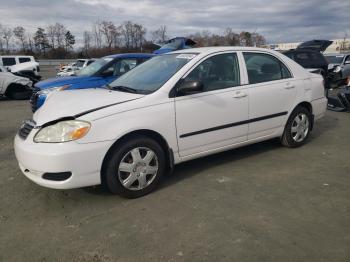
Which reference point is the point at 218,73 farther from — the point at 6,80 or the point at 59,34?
the point at 59,34

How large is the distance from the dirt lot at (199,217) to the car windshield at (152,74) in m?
1.23

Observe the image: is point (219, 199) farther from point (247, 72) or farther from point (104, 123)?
point (247, 72)

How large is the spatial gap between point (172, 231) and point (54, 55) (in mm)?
70479

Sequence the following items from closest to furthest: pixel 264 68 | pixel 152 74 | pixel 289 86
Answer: pixel 152 74, pixel 264 68, pixel 289 86

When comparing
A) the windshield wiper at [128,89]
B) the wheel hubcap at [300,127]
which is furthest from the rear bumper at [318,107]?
the windshield wiper at [128,89]

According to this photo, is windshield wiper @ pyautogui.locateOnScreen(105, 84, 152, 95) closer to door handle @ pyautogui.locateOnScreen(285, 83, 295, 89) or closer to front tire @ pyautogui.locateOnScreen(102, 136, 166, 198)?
front tire @ pyautogui.locateOnScreen(102, 136, 166, 198)

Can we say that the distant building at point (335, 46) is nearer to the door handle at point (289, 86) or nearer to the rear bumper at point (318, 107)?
the rear bumper at point (318, 107)

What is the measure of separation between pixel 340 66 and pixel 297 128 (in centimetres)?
1185

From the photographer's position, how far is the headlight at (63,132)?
3555mm

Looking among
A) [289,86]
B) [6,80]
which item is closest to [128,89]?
[289,86]

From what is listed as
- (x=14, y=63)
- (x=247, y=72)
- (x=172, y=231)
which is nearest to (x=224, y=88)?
(x=247, y=72)

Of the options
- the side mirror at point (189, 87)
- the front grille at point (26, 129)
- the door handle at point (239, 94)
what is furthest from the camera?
the door handle at point (239, 94)

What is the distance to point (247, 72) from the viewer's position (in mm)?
4918

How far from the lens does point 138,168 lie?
12.8ft
